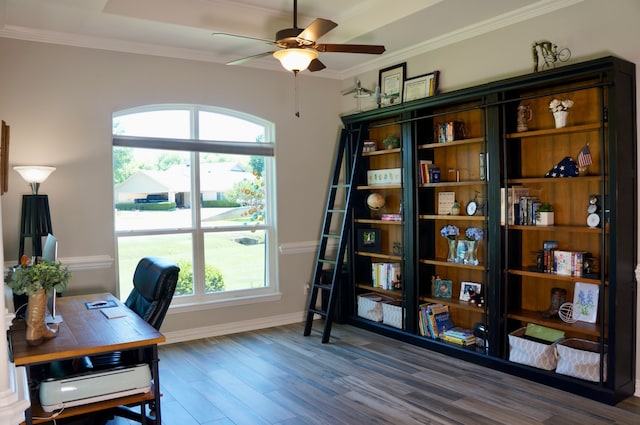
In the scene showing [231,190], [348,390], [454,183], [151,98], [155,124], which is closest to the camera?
[348,390]

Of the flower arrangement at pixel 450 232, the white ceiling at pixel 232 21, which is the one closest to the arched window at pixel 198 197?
the white ceiling at pixel 232 21

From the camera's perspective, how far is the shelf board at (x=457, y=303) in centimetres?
421

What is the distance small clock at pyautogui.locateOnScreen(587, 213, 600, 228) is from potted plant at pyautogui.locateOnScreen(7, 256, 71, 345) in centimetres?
335

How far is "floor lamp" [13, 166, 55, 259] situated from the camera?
3971 millimetres

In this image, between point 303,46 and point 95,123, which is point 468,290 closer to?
point 303,46

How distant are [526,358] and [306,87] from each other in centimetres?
354

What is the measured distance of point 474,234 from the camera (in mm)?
4379

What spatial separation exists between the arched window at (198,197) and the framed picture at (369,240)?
959 mm

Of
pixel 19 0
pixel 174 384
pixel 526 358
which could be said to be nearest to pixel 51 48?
pixel 19 0

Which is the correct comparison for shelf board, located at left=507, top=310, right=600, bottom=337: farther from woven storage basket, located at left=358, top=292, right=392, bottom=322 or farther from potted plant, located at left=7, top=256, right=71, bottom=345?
potted plant, located at left=7, top=256, right=71, bottom=345

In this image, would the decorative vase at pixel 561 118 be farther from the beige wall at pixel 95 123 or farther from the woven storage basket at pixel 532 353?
the beige wall at pixel 95 123

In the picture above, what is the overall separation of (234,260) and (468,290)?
2.41 meters

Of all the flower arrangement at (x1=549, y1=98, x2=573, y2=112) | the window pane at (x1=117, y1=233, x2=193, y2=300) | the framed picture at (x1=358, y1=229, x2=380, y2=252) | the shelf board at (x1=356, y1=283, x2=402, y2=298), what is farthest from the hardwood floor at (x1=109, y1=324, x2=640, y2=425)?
the flower arrangement at (x1=549, y1=98, x2=573, y2=112)

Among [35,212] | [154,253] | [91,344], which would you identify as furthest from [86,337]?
[154,253]
